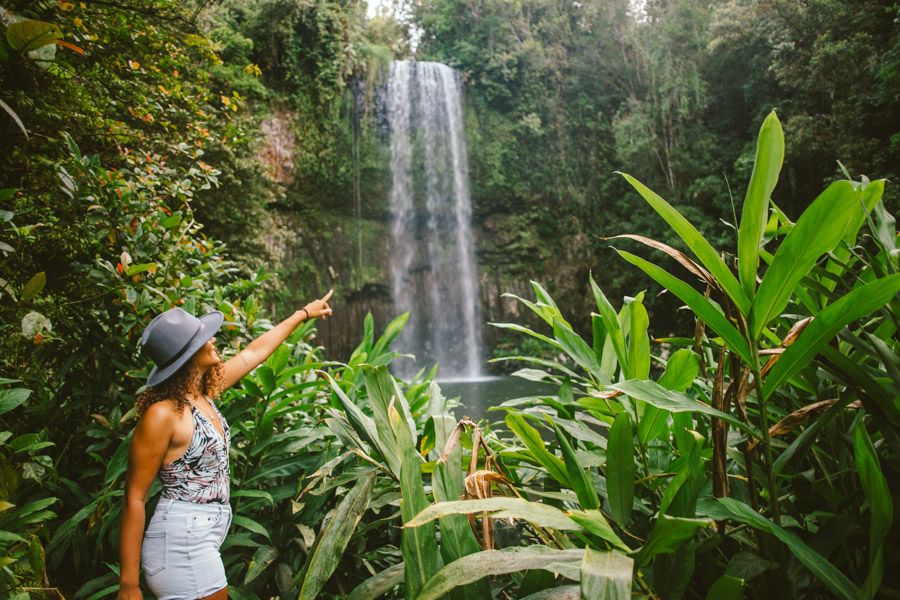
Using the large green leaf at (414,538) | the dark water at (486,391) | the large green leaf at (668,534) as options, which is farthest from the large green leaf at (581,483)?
the dark water at (486,391)

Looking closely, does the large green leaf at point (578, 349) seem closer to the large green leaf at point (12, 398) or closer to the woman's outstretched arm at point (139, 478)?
the woman's outstretched arm at point (139, 478)

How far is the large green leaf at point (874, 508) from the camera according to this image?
55 cm

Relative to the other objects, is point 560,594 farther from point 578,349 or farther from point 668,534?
point 578,349

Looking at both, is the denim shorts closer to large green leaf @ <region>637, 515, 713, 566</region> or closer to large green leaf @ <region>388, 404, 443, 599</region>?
large green leaf @ <region>388, 404, 443, 599</region>

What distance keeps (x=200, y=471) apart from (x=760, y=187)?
149 cm

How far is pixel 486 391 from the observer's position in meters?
10.4

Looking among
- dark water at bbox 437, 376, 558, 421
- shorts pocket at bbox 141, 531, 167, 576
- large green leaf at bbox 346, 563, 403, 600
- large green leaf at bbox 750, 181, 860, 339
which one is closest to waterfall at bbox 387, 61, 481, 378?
dark water at bbox 437, 376, 558, 421

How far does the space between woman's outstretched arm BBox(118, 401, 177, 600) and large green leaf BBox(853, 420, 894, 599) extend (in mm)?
1477

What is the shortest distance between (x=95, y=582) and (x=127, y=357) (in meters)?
0.78

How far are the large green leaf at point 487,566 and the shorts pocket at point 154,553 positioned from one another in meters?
1.13

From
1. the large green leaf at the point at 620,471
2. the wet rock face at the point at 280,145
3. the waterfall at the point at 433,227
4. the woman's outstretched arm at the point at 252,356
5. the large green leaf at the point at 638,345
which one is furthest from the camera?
the waterfall at the point at 433,227

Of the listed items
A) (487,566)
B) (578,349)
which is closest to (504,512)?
(487,566)

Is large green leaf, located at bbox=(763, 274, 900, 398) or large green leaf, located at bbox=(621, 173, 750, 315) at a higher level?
large green leaf, located at bbox=(621, 173, 750, 315)

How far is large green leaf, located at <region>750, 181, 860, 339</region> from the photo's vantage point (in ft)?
1.92
